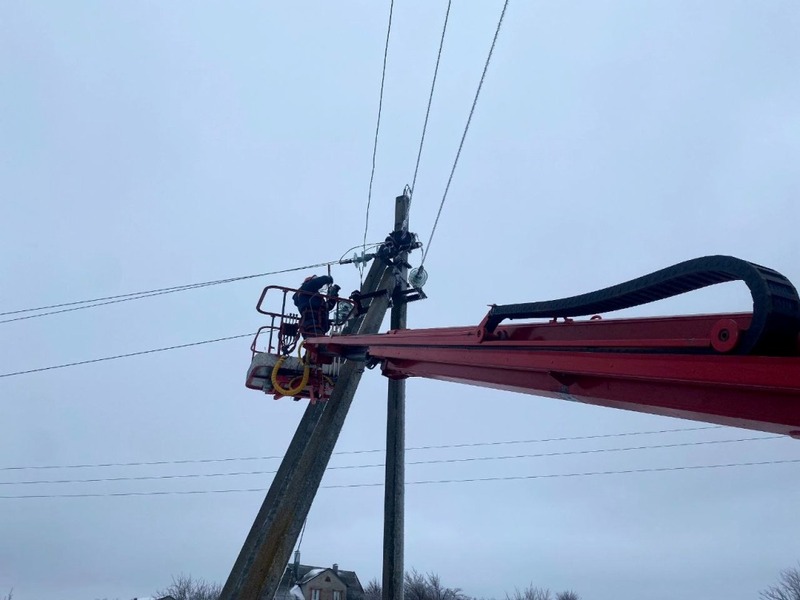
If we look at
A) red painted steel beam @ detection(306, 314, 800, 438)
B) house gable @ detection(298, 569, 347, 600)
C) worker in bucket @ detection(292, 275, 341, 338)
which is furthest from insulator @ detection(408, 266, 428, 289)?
house gable @ detection(298, 569, 347, 600)

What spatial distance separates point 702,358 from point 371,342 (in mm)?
4424

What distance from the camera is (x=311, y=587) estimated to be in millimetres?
44000

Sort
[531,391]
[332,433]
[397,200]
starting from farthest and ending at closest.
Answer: [397,200] < [332,433] < [531,391]

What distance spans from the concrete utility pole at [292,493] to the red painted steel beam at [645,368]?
9.10 ft

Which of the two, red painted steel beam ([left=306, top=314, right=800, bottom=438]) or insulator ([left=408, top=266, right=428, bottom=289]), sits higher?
insulator ([left=408, top=266, right=428, bottom=289])

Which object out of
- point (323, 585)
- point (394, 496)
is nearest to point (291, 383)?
point (394, 496)

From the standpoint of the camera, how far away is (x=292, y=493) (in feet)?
24.5

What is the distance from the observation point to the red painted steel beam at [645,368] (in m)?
2.90

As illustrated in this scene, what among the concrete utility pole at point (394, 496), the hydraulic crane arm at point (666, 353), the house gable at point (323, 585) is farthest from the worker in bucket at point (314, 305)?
the house gable at point (323, 585)

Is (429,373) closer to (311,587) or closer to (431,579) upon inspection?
(431,579)

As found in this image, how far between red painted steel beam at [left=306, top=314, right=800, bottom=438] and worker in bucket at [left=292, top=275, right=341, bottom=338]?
424 centimetres

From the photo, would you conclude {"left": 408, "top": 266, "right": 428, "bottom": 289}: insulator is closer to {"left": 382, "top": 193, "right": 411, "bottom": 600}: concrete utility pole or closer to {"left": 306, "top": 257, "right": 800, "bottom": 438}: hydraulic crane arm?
{"left": 382, "top": 193, "right": 411, "bottom": 600}: concrete utility pole

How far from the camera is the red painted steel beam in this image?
2.90 meters

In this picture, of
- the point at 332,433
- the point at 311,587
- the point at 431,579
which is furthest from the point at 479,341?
the point at 311,587
